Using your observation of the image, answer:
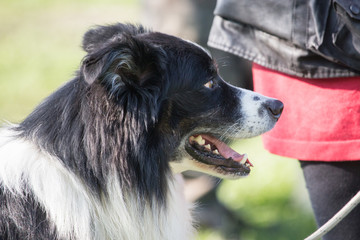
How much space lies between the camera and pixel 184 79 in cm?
256

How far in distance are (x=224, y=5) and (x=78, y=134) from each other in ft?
2.85

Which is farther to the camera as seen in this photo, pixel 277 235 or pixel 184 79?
pixel 277 235

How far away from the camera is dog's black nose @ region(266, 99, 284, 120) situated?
256 cm

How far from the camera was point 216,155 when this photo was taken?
2645mm

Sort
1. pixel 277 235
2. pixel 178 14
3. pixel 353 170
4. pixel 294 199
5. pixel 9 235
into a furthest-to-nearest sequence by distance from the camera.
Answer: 1. pixel 294 199
2. pixel 277 235
3. pixel 178 14
4. pixel 353 170
5. pixel 9 235

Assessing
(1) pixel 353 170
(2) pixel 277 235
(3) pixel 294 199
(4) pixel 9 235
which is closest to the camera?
(4) pixel 9 235

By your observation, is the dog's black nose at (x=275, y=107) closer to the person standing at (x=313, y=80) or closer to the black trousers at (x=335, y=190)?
the person standing at (x=313, y=80)

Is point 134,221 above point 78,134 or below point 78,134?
below

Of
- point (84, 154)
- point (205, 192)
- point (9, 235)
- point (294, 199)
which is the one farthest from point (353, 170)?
point (294, 199)

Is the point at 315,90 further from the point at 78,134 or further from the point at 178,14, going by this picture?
the point at 178,14

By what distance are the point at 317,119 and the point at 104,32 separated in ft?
3.56

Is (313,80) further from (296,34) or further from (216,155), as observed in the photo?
(216,155)

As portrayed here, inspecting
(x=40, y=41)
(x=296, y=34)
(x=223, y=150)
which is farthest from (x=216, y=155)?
(x=40, y=41)

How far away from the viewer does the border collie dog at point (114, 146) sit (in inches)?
88.4
